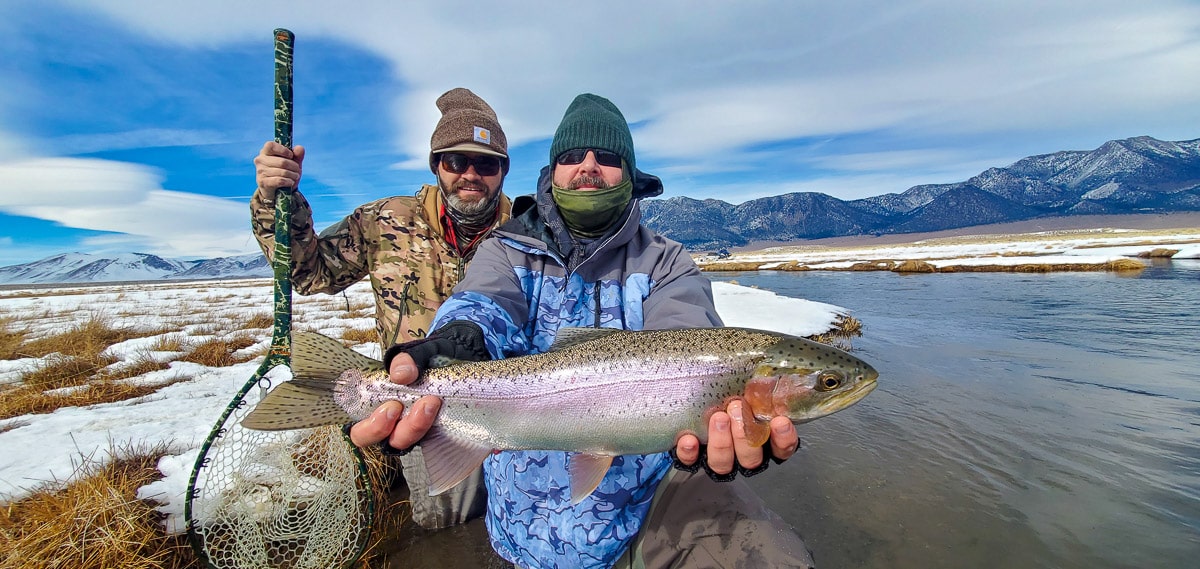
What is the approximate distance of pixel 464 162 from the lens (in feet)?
16.9

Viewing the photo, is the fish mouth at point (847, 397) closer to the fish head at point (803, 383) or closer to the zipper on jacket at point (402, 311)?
the fish head at point (803, 383)

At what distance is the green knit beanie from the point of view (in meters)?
3.83

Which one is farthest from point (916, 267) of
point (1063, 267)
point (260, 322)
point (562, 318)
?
point (562, 318)

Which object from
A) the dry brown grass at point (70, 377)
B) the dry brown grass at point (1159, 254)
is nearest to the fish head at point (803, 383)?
the dry brown grass at point (70, 377)

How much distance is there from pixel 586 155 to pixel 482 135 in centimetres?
179

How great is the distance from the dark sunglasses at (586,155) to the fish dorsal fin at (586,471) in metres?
2.29

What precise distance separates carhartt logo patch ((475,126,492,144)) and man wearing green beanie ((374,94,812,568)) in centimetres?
132

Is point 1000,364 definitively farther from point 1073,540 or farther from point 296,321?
point 296,321

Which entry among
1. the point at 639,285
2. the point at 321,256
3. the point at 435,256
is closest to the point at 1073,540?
the point at 639,285

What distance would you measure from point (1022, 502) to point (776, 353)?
181 inches

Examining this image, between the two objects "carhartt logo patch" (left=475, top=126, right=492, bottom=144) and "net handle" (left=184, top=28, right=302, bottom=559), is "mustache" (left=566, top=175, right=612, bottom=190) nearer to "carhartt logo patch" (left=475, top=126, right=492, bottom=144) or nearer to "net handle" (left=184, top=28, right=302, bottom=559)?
"carhartt logo patch" (left=475, top=126, right=492, bottom=144)

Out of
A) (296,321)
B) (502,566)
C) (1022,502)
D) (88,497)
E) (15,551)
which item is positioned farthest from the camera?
(296,321)

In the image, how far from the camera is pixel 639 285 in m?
3.57

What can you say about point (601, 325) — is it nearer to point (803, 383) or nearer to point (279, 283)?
point (803, 383)
